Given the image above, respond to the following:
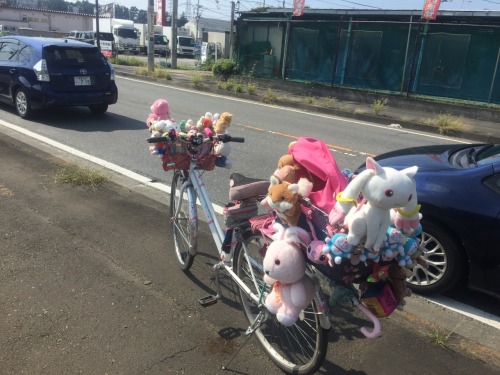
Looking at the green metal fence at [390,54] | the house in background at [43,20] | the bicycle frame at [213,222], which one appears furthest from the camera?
the house in background at [43,20]

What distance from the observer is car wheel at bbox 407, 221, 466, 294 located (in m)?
3.51

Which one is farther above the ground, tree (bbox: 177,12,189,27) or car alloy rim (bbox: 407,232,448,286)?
tree (bbox: 177,12,189,27)

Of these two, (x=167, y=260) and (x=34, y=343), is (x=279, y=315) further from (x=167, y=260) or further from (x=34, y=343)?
(x=167, y=260)

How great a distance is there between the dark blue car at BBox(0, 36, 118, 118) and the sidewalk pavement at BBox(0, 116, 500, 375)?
5745 millimetres

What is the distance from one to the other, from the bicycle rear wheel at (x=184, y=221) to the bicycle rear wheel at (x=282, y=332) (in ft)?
2.13

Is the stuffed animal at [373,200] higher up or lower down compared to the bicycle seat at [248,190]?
higher up

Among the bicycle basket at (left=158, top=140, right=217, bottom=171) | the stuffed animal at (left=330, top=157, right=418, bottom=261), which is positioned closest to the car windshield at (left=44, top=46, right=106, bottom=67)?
the bicycle basket at (left=158, top=140, right=217, bottom=171)

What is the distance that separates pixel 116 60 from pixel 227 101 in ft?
52.4

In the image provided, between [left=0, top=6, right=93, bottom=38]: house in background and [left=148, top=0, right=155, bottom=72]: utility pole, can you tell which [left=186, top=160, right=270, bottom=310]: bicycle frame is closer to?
[left=148, top=0, right=155, bottom=72]: utility pole

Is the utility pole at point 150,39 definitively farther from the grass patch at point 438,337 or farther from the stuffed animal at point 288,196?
the stuffed animal at point 288,196

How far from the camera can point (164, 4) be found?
28.9m

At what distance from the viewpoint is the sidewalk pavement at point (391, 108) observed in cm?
1277

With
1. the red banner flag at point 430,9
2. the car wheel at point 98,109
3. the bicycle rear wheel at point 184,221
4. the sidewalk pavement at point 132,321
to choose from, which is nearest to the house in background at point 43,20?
the red banner flag at point 430,9

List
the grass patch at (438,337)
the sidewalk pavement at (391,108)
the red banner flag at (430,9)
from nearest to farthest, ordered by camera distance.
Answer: the grass patch at (438,337) < the sidewalk pavement at (391,108) < the red banner flag at (430,9)
